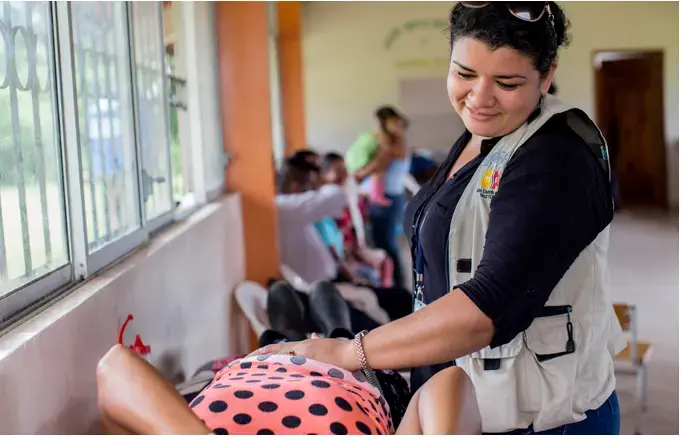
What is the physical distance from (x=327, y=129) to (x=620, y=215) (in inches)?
167

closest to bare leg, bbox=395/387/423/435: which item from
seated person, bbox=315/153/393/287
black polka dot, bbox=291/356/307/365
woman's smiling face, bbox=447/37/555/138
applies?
black polka dot, bbox=291/356/307/365

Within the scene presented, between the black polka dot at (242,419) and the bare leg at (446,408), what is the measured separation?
0.25 m

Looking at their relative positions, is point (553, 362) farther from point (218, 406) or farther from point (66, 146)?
point (66, 146)

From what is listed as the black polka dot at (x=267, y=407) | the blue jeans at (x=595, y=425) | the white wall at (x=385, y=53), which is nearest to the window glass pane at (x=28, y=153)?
the black polka dot at (x=267, y=407)

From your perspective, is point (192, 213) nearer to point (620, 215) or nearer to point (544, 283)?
point (544, 283)

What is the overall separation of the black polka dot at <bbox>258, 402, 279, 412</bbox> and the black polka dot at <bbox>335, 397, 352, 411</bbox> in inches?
4.2

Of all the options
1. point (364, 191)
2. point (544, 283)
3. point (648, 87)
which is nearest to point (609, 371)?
point (544, 283)

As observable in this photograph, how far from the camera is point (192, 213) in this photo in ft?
10.9

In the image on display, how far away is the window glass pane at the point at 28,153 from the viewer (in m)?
1.50

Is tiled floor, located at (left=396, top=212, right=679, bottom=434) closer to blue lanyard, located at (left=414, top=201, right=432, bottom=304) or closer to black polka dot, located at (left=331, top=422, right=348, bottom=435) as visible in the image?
blue lanyard, located at (left=414, top=201, right=432, bottom=304)

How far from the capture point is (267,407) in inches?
50.0

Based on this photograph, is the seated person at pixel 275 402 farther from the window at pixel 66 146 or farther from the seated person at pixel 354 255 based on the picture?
the seated person at pixel 354 255

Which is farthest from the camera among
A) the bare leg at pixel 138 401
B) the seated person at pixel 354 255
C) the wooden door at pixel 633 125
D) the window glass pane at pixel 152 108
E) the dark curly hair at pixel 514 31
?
the wooden door at pixel 633 125

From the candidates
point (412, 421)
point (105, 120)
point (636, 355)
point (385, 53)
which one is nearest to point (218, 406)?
point (412, 421)
